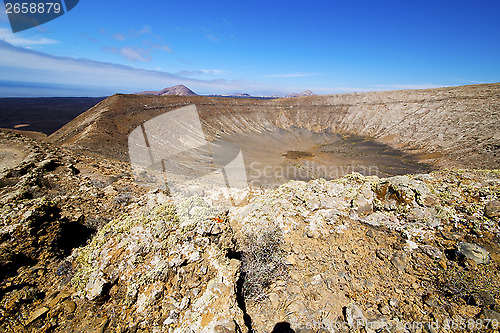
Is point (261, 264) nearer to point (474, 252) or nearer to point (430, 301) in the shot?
point (430, 301)

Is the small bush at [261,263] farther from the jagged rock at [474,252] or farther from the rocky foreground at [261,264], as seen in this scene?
the jagged rock at [474,252]

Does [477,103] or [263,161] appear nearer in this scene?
[263,161]

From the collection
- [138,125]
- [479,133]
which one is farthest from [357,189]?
[479,133]

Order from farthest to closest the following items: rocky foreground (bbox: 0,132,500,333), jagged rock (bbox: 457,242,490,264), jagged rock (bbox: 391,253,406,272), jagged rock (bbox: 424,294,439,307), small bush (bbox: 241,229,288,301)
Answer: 1. jagged rock (bbox: 391,253,406,272)
2. small bush (bbox: 241,229,288,301)
3. jagged rock (bbox: 457,242,490,264)
4. jagged rock (bbox: 424,294,439,307)
5. rocky foreground (bbox: 0,132,500,333)

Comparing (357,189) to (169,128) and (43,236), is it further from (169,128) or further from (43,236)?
(169,128)

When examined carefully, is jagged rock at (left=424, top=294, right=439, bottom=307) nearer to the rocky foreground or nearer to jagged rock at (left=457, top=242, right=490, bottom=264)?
the rocky foreground

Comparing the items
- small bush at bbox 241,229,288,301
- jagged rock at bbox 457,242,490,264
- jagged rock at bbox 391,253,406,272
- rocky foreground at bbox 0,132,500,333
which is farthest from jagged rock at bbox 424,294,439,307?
small bush at bbox 241,229,288,301

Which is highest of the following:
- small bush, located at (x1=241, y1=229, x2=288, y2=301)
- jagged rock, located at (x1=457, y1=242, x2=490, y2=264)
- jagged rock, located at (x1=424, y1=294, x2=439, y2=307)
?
jagged rock, located at (x1=457, y1=242, x2=490, y2=264)
